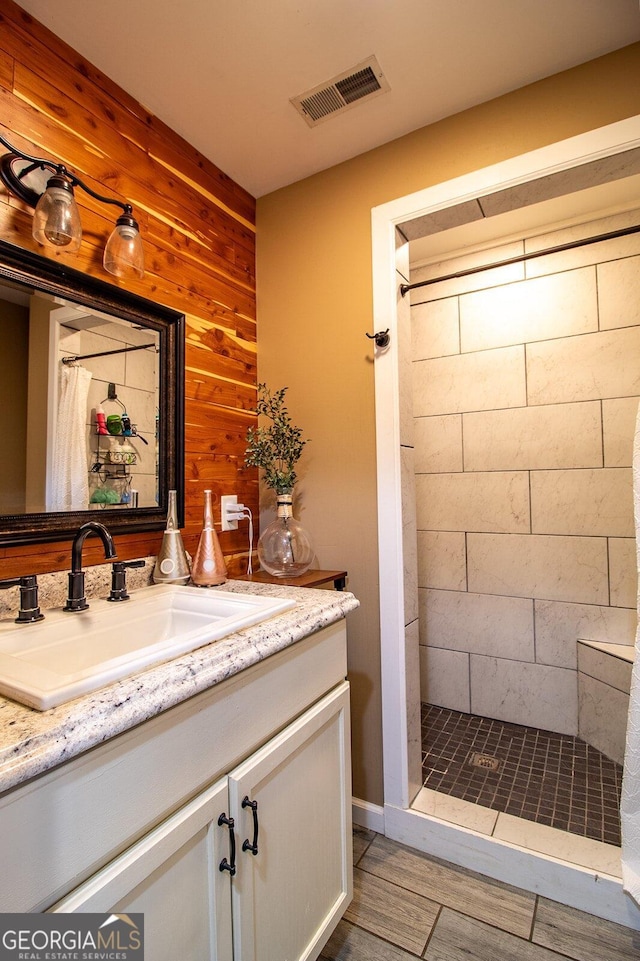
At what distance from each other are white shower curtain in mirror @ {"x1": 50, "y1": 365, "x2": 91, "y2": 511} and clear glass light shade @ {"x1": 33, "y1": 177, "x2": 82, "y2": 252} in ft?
1.03

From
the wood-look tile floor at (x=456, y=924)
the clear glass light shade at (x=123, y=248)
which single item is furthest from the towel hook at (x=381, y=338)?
the wood-look tile floor at (x=456, y=924)

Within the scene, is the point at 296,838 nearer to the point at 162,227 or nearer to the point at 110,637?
the point at 110,637

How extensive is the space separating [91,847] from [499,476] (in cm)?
218

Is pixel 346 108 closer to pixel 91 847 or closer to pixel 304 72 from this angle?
pixel 304 72

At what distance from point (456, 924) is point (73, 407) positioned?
1770mm

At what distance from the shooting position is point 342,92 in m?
1.43

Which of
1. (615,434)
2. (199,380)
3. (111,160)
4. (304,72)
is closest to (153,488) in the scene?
(199,380)

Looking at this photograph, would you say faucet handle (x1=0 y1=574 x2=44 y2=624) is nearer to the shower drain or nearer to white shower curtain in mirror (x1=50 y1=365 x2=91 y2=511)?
white shower curtain in mirror (x1=50 y1=365 x2=91 y2=511)

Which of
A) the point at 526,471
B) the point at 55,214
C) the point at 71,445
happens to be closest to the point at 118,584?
the point at 71,445

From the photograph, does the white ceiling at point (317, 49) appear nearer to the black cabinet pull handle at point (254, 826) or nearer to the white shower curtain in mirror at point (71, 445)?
the white shower curtain in mirror at point (71, 445)

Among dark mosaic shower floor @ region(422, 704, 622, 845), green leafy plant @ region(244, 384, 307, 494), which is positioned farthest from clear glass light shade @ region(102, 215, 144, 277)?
dark mosaic shower floor @ region(422, 704, 622, 845)

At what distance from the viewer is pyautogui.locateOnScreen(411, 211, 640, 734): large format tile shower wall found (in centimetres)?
206

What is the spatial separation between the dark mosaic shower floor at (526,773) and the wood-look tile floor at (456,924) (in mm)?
250

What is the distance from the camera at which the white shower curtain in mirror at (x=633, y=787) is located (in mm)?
1173
